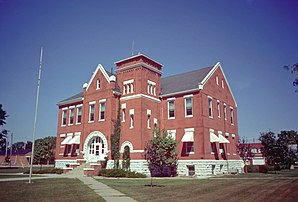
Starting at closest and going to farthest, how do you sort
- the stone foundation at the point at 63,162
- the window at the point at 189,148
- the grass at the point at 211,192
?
the grass at the point at 211,192, the window at the point at 189,148, the stone foundation at the point at 63,162

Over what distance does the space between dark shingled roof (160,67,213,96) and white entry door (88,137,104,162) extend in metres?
11.2

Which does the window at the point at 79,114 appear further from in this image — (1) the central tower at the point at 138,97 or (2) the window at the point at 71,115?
(1) the central tower at the point at 138,97

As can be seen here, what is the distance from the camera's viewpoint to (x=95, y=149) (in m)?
38.3

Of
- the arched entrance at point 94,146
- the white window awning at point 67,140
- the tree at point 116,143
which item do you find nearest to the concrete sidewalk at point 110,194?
the tree at point 116,143

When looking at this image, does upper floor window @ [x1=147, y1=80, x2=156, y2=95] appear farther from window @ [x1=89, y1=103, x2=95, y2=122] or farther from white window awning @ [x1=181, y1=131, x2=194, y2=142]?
window @ [x1=89, y1=103, x2=95, y2=122]

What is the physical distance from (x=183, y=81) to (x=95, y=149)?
639 inches

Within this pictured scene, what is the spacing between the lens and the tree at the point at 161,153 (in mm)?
25055

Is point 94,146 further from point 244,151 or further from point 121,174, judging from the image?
point 244,151

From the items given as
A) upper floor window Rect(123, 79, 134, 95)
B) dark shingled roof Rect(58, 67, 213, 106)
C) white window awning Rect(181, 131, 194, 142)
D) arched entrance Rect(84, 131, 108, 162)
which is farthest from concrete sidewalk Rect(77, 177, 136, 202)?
dark shingled roof Rect(58, 67, 213, 106)

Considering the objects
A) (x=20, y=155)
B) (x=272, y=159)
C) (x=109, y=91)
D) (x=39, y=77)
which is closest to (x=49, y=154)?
(x=109, y=91)

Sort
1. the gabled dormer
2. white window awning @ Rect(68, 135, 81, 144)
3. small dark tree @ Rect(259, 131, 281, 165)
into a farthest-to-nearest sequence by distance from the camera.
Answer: small dark tree @ Rect(259, 131, 281, 165) → white window awning @ Rect(68, 135, 81, 144) → the gabled dormer

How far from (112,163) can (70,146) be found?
11.5 m

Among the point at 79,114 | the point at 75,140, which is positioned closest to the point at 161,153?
the point at 75,140

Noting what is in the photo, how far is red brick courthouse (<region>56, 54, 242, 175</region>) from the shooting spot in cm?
3491
